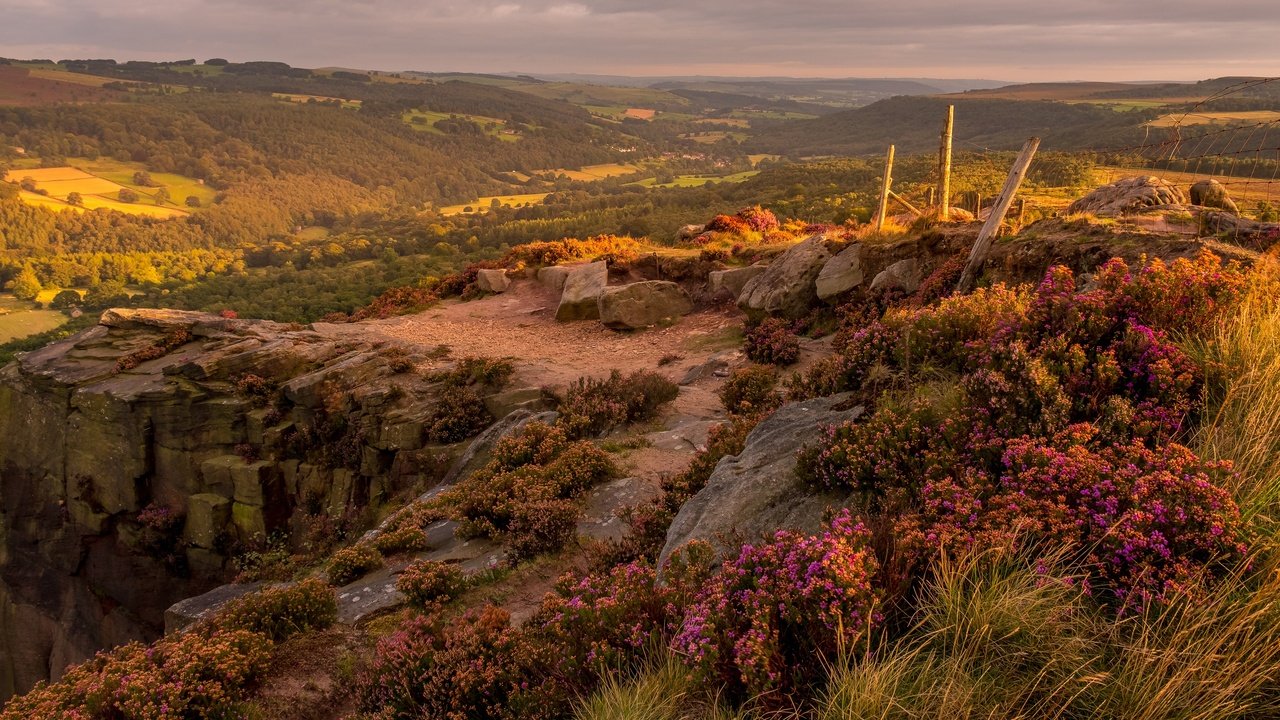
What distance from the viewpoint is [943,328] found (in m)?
6.66

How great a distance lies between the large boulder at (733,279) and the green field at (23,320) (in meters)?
72.7

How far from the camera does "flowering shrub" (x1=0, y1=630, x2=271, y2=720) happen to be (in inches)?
223

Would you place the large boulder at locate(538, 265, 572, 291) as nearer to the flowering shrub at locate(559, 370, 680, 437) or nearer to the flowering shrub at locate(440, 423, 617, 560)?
the flowering shrub at locate(559, 370, 680, 437)

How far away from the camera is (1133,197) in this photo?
14703 mm

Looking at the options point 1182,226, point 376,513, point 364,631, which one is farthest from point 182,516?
point 1182,226

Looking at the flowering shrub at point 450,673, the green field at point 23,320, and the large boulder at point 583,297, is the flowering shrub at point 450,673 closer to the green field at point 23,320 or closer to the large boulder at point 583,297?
the large boulder at point 583,297

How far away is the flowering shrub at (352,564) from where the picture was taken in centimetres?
879

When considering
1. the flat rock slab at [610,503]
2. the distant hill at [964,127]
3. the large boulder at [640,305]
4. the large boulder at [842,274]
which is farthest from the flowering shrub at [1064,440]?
the distant hill at [964,127]

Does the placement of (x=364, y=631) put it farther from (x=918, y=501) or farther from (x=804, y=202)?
(x=804, y=202)

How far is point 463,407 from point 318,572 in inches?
196

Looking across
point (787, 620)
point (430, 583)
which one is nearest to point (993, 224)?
point (787, 620)

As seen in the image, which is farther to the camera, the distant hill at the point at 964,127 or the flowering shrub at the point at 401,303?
the distant hill at the point at 964,127

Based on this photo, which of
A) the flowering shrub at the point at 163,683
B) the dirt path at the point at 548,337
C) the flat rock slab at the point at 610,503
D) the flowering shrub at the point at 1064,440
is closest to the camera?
the flowering shrub at the point at 1064,440

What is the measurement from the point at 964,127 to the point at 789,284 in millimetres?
145708
